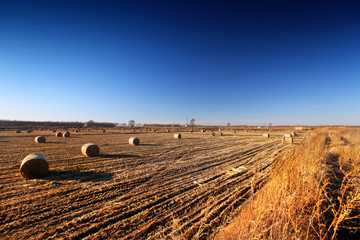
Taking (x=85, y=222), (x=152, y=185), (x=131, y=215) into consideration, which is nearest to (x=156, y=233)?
(x=131, y=215)

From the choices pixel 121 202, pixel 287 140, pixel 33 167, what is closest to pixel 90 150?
pixel 33 167

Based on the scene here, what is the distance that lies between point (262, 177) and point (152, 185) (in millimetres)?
5163

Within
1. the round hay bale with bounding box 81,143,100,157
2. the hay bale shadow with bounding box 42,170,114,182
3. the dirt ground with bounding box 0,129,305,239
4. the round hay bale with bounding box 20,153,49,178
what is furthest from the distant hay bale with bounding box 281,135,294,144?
the round hay bale with bounding box 20,153,49,178

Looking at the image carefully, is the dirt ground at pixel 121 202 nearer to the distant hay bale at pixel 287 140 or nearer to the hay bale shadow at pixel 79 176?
the hay bale shadow at pixel 79 176

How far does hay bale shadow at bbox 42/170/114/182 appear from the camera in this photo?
6812 mm

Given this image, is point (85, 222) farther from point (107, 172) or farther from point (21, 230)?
point (107, 172)

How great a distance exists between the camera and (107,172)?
7809 millimetres

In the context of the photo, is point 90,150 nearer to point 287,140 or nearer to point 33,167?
point 33,167

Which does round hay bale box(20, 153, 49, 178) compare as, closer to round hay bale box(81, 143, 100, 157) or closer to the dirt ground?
the dirt ground

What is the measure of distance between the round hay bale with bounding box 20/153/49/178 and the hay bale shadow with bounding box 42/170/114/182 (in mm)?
416

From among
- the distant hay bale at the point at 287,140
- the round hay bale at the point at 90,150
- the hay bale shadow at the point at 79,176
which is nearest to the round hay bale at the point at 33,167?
the hay bale shadow at the point at 79,176

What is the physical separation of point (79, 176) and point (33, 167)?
2.06 metres

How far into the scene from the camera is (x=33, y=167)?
687cm

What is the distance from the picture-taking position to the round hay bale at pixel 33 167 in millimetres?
6766
